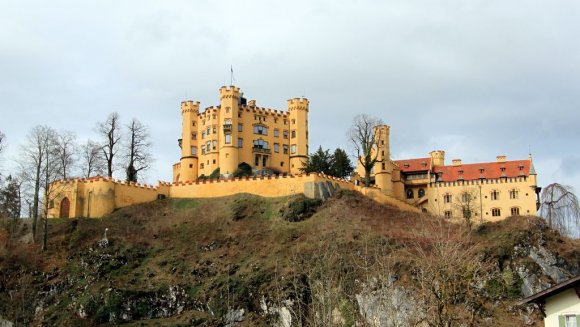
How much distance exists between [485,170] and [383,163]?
1228 centimetres

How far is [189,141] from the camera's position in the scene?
301 feet

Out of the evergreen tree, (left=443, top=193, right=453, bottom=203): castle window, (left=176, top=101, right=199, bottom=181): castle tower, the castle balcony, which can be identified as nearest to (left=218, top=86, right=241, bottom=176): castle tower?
the castle balcony

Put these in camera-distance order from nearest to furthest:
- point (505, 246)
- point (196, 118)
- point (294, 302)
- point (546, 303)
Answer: point (546, 303)
point (294, 302)
point (505, 246)
point (196, 118)

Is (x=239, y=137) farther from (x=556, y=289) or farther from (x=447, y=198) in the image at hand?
(x=556, y=289)

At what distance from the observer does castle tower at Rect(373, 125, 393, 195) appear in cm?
8925

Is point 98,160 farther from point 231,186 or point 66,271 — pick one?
point 66,271

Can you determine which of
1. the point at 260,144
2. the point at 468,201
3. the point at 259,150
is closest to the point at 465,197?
the point at 468,201

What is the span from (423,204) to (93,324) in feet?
154

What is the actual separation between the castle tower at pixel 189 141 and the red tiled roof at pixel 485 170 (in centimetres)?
2984

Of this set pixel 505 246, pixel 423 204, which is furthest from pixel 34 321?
pixel 423 204

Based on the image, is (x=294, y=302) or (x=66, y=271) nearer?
(x=294, y=302)

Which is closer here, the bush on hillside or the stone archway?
the bush on hillside

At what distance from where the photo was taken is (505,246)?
60750 mm

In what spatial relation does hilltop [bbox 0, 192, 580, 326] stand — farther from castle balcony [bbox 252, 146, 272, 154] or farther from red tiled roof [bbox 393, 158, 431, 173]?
red tiled roof [bbox 393, 158, 431, 173]
